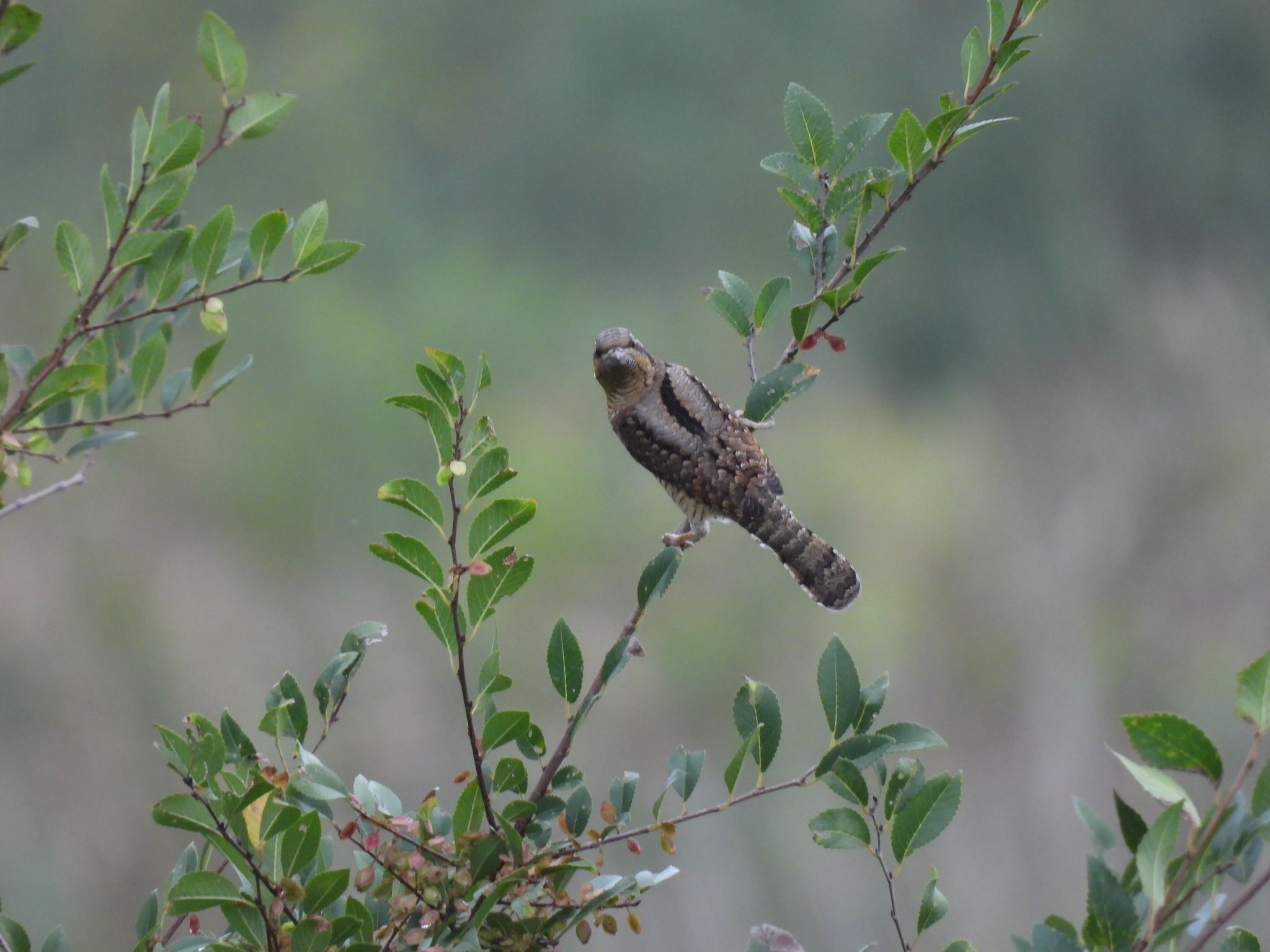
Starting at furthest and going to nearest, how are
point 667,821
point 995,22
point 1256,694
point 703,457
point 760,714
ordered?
point 703,457 < point 995,22 < point 760,714 < point 667,821 < point 1256,694

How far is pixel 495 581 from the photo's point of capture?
3.09 ft

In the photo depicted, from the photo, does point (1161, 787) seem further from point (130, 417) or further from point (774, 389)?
point (130, 417)

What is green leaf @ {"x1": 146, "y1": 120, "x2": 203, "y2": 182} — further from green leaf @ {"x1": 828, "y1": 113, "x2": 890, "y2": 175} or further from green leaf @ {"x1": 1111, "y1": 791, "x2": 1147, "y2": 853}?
green leaf @ {"x1": 1111, "y1": 791, "x2": 1147, "y2": 853}

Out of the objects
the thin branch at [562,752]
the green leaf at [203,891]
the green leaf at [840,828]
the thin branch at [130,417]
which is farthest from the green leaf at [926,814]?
the thin branch at [130,417]

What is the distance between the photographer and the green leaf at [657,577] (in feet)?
3.39

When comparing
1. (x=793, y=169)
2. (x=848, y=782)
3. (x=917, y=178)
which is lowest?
(x=848, y=782)

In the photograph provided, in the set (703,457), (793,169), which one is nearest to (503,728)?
(793,169)

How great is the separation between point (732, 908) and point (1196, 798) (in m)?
1.52

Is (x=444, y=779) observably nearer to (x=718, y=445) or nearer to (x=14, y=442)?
(x=718, y=445)

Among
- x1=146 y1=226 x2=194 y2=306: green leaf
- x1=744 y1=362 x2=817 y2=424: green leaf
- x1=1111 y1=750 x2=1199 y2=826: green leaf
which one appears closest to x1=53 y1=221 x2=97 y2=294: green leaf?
x1=146 y1=226 x2=194 y2=306: green leaf

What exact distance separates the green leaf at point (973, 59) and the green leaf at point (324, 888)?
92cm

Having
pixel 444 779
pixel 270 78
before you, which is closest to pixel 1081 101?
pixel 270 78

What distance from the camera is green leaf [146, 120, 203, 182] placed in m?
1.08

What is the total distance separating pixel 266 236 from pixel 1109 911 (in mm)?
928
